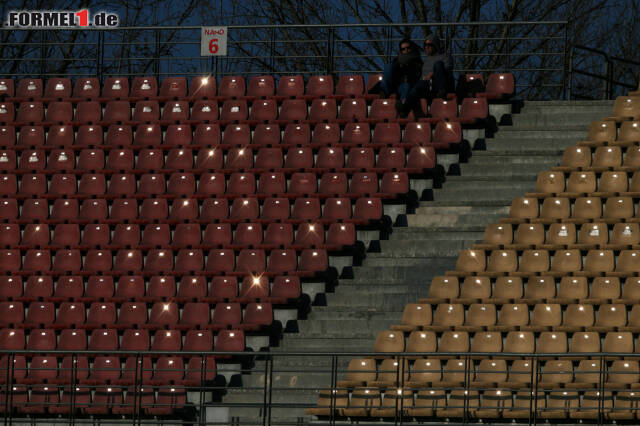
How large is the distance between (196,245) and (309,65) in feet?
34.1

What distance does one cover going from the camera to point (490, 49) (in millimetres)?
26391

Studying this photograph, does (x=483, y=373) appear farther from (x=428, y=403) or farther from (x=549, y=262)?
(x=549, y=262)

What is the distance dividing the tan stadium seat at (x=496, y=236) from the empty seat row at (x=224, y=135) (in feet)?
6.32

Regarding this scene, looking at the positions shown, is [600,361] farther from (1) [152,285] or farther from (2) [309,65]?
(2) [309,65]

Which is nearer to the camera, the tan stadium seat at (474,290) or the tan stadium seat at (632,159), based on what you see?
the tan stadium seat at (474,290)

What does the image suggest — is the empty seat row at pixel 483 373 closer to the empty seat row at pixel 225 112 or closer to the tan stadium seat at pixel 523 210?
the tan stadium seat at pixel 523 210

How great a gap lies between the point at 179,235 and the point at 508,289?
418 cm

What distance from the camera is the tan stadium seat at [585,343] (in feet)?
46.5

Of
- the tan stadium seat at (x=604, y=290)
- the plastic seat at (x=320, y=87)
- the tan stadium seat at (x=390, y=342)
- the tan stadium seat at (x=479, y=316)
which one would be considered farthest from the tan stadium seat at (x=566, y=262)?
the plastic seat at (x=320, y=87)

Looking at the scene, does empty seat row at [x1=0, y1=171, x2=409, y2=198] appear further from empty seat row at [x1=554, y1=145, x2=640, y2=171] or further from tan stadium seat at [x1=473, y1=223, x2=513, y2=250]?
empty seat row at [x1=554, y1=145, x2=640, y2=171]

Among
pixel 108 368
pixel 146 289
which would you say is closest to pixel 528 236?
pixel 146 289

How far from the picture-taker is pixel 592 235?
1527 cm

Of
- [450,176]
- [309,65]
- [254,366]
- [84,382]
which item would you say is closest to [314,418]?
[254,366]

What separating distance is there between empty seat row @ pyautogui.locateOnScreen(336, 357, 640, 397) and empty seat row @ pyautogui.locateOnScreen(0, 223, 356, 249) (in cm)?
233
